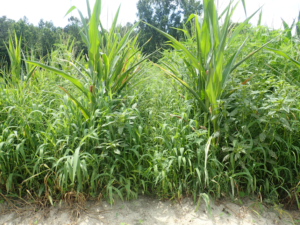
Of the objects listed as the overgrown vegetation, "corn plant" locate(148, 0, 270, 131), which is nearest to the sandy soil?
the overgrown vegetation

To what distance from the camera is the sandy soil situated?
6.07 feet

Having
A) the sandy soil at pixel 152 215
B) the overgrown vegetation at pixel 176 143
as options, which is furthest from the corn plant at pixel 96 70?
the sandy soil at pixel 152 215

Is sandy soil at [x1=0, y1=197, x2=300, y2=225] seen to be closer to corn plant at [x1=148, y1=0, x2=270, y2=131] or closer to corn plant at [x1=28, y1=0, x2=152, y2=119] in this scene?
corn plant at [x1=148, y1=0, x2=270, y2=131]

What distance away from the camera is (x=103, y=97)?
2.22 m

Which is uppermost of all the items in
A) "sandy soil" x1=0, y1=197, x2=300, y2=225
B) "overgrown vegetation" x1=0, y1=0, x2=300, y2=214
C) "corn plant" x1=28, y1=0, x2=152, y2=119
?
"corn plant" x1=28, y1=0, x2=152, y2=119

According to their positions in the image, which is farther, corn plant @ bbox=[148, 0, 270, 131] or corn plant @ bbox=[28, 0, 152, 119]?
corn plant @ bbox=[28, 0, 152, 119]

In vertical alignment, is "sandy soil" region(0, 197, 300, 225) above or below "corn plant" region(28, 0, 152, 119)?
below

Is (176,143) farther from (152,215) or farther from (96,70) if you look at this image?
(96,70)

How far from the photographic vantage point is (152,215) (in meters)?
1.92

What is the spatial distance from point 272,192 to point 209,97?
3.48 ft

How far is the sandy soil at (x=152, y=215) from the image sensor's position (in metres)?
1.85

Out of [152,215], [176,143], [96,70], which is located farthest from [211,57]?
[152,215]

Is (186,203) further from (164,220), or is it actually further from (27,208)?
(27,208)

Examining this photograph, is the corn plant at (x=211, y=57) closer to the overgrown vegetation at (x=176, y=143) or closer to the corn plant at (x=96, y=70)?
the overgrown vegetation at (x=176, y=143)
